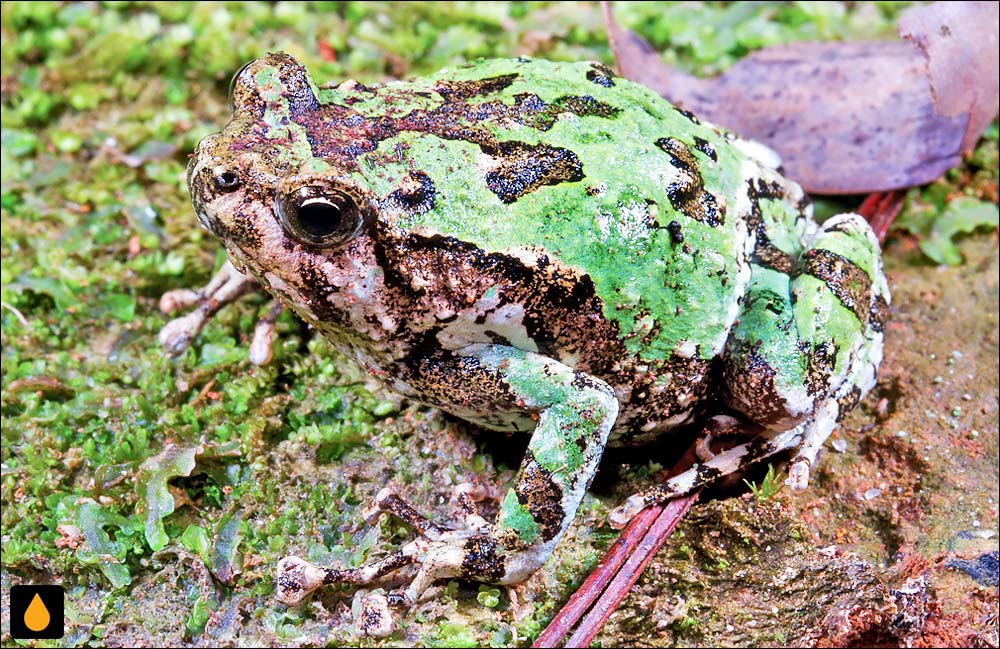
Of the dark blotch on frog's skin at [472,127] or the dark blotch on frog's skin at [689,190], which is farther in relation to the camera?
the dark blotch on frog's skin at [689,190]

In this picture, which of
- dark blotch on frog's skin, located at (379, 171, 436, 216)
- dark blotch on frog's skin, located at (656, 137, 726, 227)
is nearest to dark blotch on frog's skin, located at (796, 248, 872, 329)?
dark blotch on frog's skin, located at (656, 137, 726, 227)

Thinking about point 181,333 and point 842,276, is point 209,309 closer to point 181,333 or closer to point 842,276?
point 181,333

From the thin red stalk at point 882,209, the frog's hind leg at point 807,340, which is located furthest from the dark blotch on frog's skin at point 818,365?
the thin red stalk at point 882,209

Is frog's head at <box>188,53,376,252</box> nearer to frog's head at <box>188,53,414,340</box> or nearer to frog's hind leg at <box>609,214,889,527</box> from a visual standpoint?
frog's head at <box>188,53,414,340</box>

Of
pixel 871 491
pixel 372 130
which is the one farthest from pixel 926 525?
pixel 372 130

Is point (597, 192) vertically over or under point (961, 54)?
under

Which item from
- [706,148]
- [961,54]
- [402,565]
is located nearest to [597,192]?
[706,148]

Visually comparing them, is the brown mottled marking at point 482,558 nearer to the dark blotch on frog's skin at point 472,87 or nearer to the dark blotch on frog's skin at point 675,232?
the dark blotch on frog's skin at point 675,232
